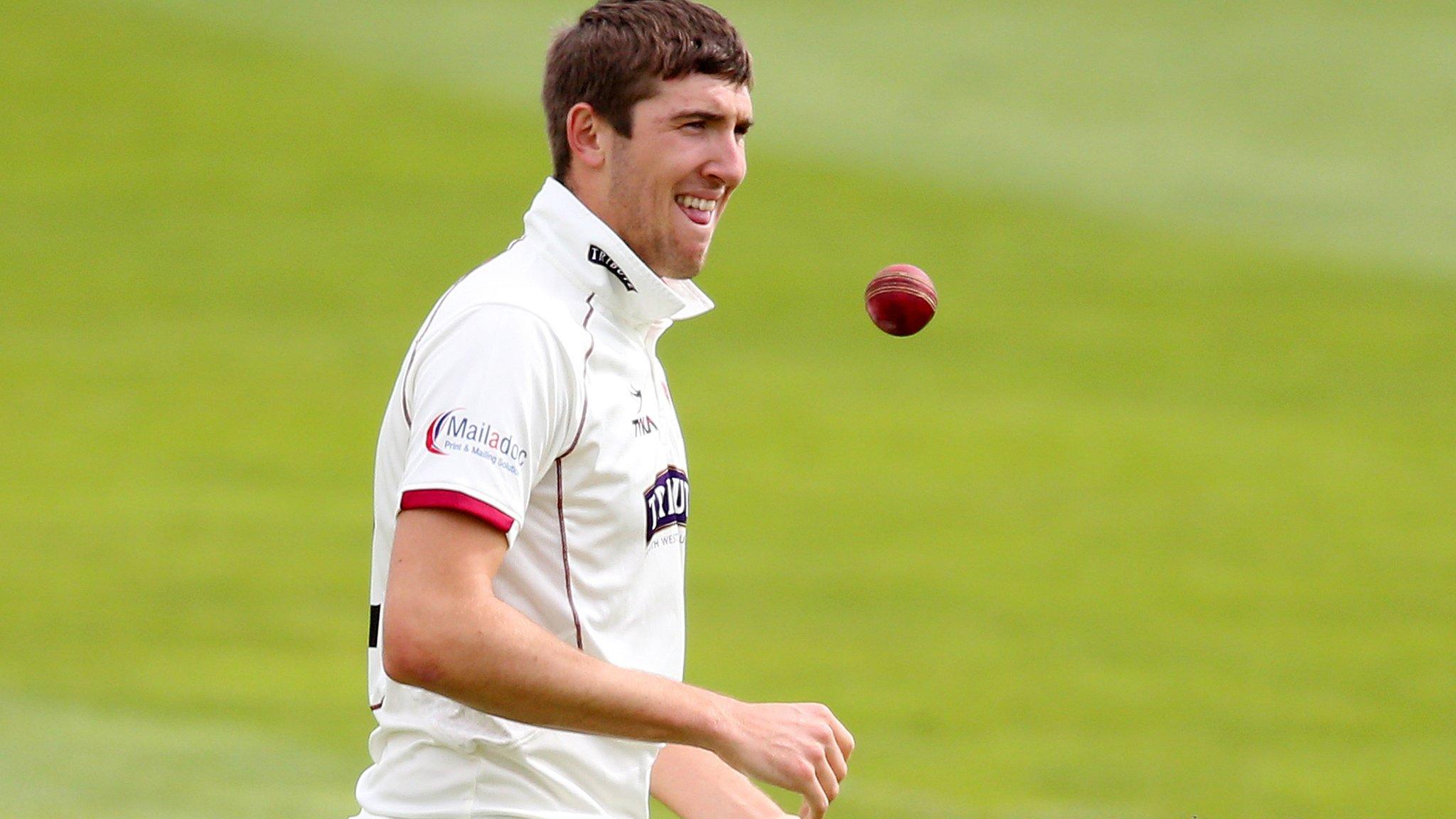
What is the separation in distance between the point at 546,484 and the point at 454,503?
1.05ft

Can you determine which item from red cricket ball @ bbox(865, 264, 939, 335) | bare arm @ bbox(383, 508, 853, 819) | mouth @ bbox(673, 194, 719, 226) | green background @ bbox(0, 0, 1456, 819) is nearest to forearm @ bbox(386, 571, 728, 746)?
bare arm @ bbox(383, 508, 853, 819)

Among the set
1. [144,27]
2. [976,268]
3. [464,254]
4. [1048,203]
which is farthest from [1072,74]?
[144,27]

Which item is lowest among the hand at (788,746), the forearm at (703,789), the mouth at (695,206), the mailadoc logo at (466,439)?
the hand at (788,746)

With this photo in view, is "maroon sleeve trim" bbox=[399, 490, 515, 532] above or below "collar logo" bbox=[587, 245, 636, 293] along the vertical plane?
below

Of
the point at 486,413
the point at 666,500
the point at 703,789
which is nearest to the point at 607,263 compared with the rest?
the point at 666,500

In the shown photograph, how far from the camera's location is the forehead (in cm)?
392

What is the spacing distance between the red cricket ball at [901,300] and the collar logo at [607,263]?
2.32 feet

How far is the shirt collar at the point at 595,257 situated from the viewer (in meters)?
3.85

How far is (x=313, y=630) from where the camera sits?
1383 cm

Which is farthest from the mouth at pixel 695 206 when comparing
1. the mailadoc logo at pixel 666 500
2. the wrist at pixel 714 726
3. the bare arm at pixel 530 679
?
the wrist at pixel 714 726

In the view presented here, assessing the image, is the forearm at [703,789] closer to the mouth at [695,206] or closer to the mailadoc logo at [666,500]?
the mailadoc logo at [666,500]

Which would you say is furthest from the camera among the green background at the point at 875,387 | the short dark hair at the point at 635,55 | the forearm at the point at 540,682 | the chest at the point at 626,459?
the green background at the point at 875,387

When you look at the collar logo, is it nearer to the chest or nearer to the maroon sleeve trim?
the chest

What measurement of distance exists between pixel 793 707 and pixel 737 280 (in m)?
17.7
